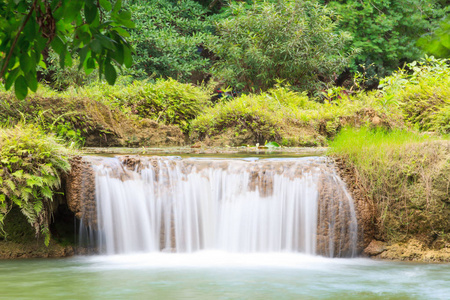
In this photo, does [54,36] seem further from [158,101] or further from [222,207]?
[158,101]

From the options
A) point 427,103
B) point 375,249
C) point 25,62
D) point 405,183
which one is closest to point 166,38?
point 427,103

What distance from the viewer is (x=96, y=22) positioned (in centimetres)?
230

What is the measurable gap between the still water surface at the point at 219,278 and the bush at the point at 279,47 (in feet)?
35.2

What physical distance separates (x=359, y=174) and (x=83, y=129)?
6.05 metres

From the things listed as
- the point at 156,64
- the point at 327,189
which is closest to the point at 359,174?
the point at 327,189

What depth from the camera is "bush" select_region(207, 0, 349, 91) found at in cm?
1697

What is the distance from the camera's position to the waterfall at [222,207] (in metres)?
7.29

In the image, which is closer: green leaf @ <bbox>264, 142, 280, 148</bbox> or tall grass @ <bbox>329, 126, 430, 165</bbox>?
tall grass @ <bbox>329, 126, 430, 165</bbox>

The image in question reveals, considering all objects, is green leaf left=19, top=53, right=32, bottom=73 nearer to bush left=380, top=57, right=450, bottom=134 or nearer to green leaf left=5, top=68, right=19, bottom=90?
green leaf left=5, top=68, right=19, bottom=90

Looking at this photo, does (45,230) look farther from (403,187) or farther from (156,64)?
(156,64)

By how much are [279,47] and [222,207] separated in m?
10.3

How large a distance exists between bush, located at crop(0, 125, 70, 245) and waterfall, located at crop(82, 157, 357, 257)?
63cm

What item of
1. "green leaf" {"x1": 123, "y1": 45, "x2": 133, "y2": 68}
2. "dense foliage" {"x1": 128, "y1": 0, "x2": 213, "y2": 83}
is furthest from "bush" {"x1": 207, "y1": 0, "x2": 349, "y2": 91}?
"green leaf" {"x1": 123, "y1": 45, "x2": 133, "y2": 68}

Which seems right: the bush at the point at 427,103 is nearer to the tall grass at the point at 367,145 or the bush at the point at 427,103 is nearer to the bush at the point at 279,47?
the tall grass at the point at 367,145
